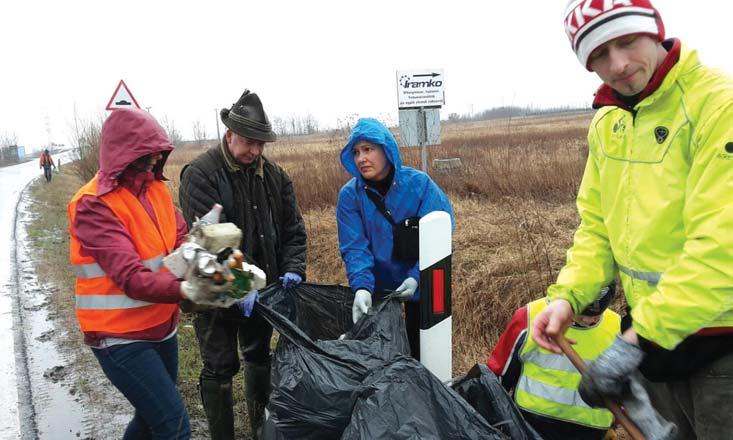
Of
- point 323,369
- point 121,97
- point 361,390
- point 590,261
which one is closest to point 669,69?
point 590,261

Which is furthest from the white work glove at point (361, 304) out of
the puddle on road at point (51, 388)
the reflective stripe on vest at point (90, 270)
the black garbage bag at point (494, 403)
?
the puddle on road at point (51, 388)

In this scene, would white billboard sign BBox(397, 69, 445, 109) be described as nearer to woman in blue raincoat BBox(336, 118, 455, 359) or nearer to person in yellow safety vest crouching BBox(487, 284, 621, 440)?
woman in blue raincoat BBox(336, 118, 455, 359)

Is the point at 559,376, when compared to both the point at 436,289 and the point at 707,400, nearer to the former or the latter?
the point at 436,289

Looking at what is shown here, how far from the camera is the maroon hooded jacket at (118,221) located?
1958 millimetres

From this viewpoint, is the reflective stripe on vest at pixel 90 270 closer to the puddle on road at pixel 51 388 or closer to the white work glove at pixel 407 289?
the white work glove at pixel 407 289

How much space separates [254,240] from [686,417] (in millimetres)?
2094

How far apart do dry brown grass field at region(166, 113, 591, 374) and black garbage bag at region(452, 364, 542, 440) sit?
1.55 meters

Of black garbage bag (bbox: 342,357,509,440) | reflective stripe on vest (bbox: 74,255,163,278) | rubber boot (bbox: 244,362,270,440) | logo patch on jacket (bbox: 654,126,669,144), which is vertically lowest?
rubber boot (bbox: 244,362,270,440)

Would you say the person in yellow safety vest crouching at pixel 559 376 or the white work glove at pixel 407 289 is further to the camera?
the white work glove at pixel 407 289

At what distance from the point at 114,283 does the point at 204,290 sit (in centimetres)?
40

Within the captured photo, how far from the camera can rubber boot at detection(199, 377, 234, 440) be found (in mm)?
2705

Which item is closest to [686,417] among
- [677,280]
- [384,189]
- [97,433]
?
[677,280]

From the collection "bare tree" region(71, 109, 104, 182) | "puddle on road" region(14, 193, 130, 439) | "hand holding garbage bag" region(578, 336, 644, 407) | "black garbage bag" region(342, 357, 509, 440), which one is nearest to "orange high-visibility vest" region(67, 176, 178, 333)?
"black garbage bag" region(342, 357, 509, 440)

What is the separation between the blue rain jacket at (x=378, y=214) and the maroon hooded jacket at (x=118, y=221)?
36.8 inches
